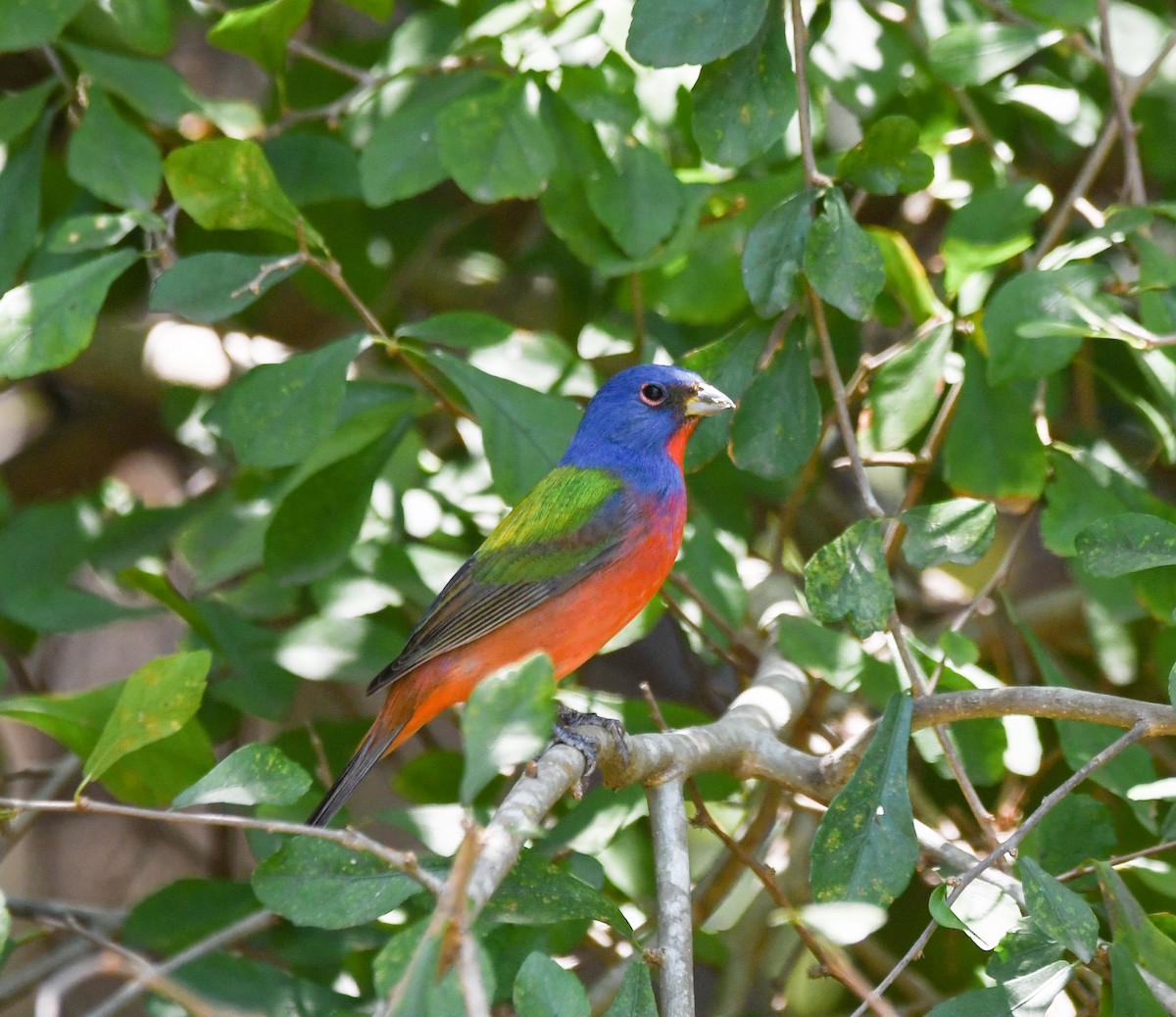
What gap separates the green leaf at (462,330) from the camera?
3129 mm

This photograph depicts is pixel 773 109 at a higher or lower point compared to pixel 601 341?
higher

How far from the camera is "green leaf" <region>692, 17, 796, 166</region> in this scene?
275 cm

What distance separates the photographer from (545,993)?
1.77m

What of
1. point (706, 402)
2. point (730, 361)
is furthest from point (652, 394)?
point (730, 361)

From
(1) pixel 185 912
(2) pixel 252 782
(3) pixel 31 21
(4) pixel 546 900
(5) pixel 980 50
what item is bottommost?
(1) pixel 185 912

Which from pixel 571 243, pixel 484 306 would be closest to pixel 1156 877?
pixel 571 243

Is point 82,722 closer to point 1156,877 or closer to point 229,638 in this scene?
point 229,638

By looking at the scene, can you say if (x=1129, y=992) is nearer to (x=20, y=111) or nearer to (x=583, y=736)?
(x=583, y=736)

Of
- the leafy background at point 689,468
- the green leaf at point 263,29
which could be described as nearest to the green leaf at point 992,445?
the leafy background at point 689,468

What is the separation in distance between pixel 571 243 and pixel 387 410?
23.8 inches

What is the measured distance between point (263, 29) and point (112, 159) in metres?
0.46

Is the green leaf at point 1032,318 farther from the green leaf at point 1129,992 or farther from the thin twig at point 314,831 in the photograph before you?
the thin twig at point 314,831

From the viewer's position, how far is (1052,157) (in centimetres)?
432

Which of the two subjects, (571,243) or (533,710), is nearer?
(533,710)
